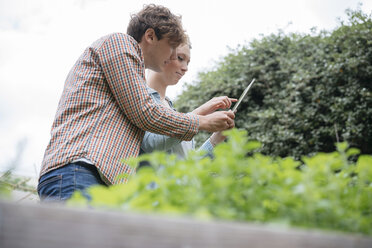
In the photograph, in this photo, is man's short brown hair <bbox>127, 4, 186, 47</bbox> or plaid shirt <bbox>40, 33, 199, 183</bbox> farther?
man's short brown hair <bbox>127, 4, 186, 47</bbox>

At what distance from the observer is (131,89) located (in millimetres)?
1546

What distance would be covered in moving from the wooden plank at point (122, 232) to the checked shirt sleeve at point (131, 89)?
3.67 feet

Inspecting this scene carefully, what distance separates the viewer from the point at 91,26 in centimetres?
536

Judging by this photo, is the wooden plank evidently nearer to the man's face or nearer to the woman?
the woman

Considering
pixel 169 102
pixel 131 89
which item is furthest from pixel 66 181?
pixel 169 102

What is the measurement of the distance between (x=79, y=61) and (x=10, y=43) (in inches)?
174

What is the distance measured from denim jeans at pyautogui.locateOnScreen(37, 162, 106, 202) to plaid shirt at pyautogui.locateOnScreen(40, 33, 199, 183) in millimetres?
34

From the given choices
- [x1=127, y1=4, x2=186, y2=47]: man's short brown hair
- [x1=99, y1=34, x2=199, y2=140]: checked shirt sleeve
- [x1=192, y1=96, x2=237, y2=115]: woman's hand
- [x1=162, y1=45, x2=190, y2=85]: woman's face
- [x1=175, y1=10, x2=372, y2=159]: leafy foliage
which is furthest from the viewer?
[x1=175, y1=10, x2=372, y2=159]: leafy foliage

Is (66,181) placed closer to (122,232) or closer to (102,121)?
(102,121)

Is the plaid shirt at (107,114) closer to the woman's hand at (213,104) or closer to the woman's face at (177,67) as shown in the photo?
the woman's hand at (213,104)

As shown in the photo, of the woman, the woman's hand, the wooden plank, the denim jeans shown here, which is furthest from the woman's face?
the wooden plank

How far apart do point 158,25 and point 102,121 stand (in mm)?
810

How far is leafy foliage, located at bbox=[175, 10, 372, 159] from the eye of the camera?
158 inches

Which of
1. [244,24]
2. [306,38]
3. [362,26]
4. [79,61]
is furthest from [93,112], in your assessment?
[244,24]
